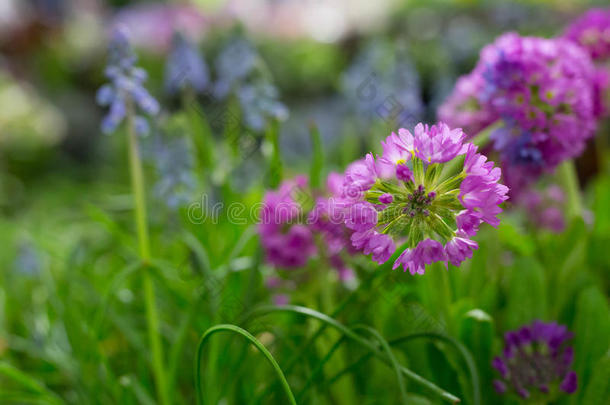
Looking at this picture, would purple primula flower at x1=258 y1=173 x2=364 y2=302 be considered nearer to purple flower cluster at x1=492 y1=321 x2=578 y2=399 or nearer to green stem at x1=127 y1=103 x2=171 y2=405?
green stem at x1=127 y1=103 x2=171 y2=405

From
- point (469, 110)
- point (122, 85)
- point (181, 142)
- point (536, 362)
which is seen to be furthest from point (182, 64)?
point (536, 362)

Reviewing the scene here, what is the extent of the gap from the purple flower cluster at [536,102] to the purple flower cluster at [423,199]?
41 centimetres

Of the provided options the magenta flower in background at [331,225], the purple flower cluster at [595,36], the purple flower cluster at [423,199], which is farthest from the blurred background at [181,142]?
the purple flower cluster at [423,199]

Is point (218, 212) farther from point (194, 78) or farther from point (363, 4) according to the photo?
point (363, 4)

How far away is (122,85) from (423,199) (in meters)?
0.72

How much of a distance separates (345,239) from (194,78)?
0.71 meters

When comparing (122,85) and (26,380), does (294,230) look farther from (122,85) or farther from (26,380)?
(26,380)

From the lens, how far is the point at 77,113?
7070 millimetres

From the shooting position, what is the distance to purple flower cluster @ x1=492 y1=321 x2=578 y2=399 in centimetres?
107

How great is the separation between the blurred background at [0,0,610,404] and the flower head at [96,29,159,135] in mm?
61

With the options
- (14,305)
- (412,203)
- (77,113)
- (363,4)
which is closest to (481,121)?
(412,203)

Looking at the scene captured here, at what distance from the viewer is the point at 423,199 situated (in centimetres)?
74

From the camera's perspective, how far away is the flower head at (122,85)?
1156 millimetres

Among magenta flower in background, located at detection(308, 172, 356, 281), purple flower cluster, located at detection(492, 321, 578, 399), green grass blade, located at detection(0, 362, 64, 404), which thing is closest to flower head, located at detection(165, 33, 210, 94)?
magenta flower in background, located at detection(308, 172, 356, 281)
